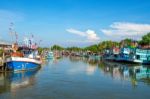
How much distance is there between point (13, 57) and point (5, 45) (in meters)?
26.0

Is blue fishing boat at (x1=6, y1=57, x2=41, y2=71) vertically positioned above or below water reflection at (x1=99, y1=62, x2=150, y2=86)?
above

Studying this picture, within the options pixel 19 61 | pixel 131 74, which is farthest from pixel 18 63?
pixel 131 74

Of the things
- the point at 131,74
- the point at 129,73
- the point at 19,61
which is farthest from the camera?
the point at 129,73

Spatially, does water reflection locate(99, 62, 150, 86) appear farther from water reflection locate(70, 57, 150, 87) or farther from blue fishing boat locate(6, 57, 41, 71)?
blue fishing boat locate(6, 57, 41, 71)

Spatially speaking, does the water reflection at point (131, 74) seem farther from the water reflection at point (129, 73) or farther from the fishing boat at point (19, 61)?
the fishing boat at point (19, 61)

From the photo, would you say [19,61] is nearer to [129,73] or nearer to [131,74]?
[131,74]

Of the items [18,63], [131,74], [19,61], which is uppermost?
[19,61]

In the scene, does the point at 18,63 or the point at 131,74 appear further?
the point at 131,74

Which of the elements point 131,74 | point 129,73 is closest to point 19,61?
point 131,74

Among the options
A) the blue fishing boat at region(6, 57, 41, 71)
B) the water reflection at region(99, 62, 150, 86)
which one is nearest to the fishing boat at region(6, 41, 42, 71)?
the blue fishing boat at region(6, 57, 41, 71)

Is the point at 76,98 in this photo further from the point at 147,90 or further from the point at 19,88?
the point at 147,90

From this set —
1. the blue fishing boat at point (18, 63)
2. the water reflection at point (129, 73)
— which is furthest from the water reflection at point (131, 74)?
the blue fishing boat at point (18, 63)

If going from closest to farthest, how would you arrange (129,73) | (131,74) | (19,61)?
(19,61), (131,74), (129,73)

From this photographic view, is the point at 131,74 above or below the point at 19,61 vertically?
below
